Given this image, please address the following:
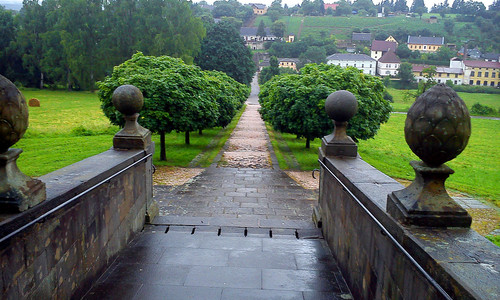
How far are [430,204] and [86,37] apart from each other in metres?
50.3

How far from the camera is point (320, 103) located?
13.0m

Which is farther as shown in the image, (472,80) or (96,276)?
(472,80)

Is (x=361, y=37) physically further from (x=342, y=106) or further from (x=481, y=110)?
(x=342, y=106)

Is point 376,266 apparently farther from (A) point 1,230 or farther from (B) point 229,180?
(B) point 229,180

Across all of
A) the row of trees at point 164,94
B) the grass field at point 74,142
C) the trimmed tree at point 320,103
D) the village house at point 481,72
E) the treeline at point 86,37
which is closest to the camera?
the row of trees at point 164,94

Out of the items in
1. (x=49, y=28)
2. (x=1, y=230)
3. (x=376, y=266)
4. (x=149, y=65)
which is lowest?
(x=376, y=266)

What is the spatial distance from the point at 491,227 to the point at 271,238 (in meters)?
5.66

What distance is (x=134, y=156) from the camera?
5492 mm

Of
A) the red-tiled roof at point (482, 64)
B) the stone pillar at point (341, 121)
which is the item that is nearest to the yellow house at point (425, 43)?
the red-tiled roof at point (482, 64)

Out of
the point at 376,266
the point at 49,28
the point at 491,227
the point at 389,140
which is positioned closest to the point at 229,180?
the point at 491,227

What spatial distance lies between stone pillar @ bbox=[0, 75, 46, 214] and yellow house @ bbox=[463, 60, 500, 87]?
336 feet

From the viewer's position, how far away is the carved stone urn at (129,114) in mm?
5750

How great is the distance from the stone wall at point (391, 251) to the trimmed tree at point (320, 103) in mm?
8224

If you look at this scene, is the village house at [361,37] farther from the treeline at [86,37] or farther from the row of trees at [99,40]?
the treeline at [86,37]
